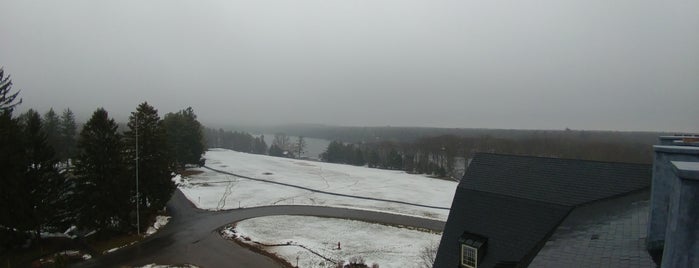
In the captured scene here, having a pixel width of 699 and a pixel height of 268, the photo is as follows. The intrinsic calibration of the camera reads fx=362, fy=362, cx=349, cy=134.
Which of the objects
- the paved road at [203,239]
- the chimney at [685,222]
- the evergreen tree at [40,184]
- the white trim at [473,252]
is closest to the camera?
the chimney at [685,222]

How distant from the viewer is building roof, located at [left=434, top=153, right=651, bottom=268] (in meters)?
11.3

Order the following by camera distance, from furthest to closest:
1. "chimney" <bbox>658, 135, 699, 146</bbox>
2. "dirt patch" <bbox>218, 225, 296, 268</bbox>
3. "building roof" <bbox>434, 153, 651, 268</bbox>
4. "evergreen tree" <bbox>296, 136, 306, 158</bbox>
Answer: "evergreen tree" <bbox>296, 136, 306, 158</bbox>, "dirt patch" <bbox>218, 225, 296, 268</bbox>, "building roof" <bbox>434, 153, 651, 268</bbox>, "chimney" <bbox>658, 135, 699, 146</bbox>

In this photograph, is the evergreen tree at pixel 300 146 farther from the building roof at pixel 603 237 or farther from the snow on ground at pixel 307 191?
the building roof at pixel 603 237

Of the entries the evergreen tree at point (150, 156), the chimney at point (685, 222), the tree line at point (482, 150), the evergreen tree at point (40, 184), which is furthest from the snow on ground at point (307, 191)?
the chimney at point (685, 222)

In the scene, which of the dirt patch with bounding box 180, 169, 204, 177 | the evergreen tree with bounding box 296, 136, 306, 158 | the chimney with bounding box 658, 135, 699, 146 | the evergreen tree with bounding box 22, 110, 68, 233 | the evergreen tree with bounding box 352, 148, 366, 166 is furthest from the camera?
the evergreen tree with bounding box 296, 136, 306, 158

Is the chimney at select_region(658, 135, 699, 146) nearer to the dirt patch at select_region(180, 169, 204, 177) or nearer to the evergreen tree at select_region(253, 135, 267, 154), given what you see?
the dirt patch at select_region(180, 169, 204, 177)

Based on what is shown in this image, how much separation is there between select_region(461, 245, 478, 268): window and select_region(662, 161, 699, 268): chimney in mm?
7706

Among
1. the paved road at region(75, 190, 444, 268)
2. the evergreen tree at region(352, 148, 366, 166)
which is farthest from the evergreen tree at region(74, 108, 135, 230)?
the evergreen tree at region(352, 148, 366, 166)

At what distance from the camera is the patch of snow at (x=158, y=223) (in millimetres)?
30208

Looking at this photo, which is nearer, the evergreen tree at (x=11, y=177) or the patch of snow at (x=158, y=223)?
the evergreen tree at (x=11, y=177)

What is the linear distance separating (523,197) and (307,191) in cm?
4196

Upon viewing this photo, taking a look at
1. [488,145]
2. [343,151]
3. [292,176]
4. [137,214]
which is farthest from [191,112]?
[488,145]

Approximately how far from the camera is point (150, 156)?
32531 mm

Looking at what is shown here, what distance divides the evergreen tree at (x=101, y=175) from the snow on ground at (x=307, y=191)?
39.6ft
